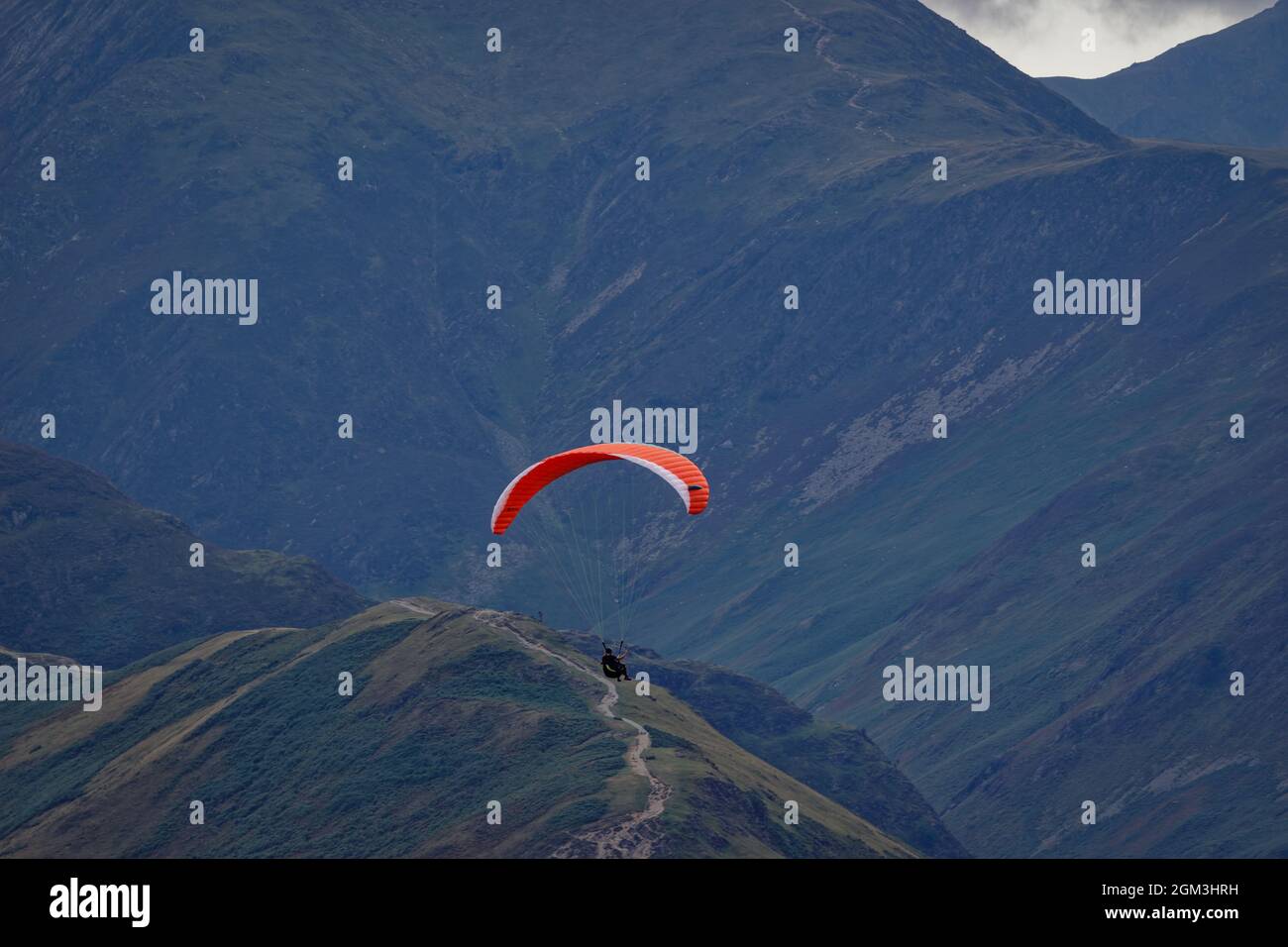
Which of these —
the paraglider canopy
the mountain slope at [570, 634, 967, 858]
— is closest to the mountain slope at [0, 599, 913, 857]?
the paraglider canopy

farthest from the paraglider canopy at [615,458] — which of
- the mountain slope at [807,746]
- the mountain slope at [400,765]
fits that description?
the mountain slope at [807,746]

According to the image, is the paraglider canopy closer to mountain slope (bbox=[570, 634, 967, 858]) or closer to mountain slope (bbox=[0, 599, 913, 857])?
mountain slope (bbox=[0, 599, 913, 857])

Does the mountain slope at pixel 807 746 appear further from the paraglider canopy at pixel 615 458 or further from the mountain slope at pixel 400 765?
the paraglider canopy at pixel 615 458

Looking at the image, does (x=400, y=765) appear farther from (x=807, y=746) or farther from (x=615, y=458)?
(x=807, y=746)

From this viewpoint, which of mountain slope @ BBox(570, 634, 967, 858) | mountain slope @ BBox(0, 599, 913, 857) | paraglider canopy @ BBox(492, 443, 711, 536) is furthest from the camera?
mountain slope @ BBox(570, 634, 967, 858)

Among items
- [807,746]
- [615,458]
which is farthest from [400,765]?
[807,746]

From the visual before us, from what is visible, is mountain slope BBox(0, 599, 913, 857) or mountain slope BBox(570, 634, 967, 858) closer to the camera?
mountain slope BBox(0, 599, 913, 857)

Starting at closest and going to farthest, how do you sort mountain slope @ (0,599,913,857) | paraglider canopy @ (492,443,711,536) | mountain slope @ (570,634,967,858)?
paraglider canopy @ (492,443,711,536) < mountain slope @ (0,599,913,857) < mountain slope @ (570,634,967,858)

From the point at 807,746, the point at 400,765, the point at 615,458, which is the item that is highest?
the point at 807,746
